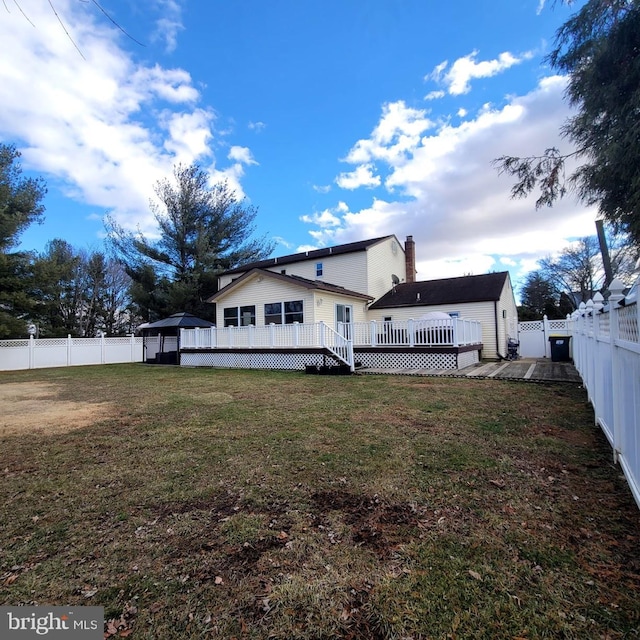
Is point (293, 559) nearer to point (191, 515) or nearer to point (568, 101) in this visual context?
point (191, 515)

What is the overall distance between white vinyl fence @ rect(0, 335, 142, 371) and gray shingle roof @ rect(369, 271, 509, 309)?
14.5 meters

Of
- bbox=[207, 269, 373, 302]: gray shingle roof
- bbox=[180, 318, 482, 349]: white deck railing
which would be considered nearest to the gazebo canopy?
bbox=[207, 269, 373, 302]: gray shingle roof

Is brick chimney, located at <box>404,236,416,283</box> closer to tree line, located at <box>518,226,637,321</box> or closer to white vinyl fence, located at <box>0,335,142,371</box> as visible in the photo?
tree line, located at <box>518,226,637,321</box>

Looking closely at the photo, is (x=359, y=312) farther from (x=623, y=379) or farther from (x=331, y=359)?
(x=623, y=379)

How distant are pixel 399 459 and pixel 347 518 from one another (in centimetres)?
127

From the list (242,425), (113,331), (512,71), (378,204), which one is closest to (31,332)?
(113,331)

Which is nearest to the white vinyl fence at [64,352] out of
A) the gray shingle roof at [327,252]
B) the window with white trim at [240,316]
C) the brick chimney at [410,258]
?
the window with white trim at [240,316]

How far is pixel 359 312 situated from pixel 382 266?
3.34m

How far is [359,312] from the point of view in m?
17.2

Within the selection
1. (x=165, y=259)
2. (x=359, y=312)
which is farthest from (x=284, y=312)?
(x=165, y=259)

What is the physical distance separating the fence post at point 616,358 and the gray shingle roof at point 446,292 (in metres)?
12.7

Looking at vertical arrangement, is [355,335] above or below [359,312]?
below

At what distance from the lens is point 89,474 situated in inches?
135

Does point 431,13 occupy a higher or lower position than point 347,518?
higher
